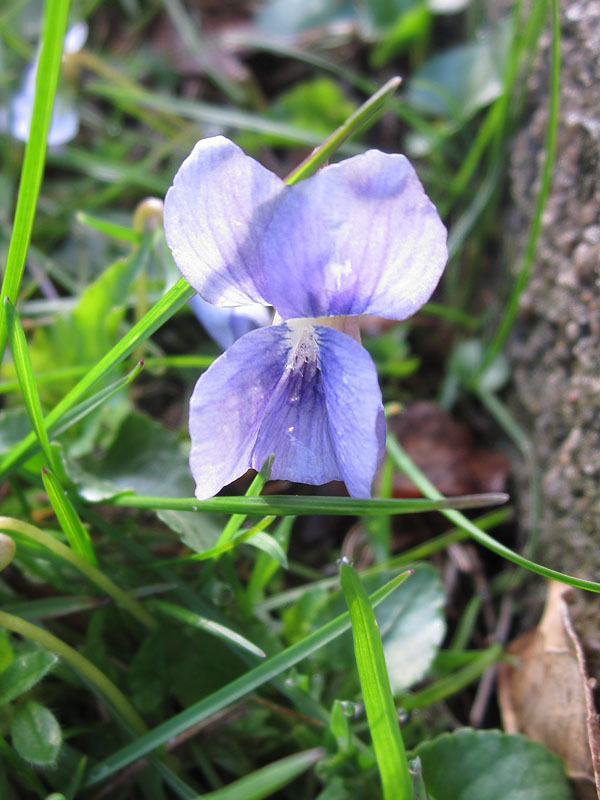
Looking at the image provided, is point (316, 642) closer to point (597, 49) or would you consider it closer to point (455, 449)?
point (455, 449)

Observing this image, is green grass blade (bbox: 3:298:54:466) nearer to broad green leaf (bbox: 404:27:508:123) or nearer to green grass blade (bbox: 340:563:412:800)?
green grass blade (bbox: 340:563:412:800)

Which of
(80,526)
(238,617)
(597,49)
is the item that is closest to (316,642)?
(238,617)

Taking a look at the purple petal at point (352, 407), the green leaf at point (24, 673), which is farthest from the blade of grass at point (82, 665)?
A: the purple petal at point (352, 407)

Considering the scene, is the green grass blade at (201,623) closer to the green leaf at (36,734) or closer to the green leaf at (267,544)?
the green leaf at (267,544)

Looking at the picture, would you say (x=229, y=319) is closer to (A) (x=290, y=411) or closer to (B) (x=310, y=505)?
(A) (x=290, y=411)

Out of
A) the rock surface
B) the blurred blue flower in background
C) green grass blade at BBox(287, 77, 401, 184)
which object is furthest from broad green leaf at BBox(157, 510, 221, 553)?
the blurred blue flower in background

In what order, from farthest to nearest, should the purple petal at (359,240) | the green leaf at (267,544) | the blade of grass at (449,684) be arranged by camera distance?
the blade of grass at (449,684)
the green leaf at (267,544)
the purple petal at (359,240)

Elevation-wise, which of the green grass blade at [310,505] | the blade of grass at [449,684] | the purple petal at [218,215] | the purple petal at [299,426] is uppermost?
the purple petal at [218,215]
